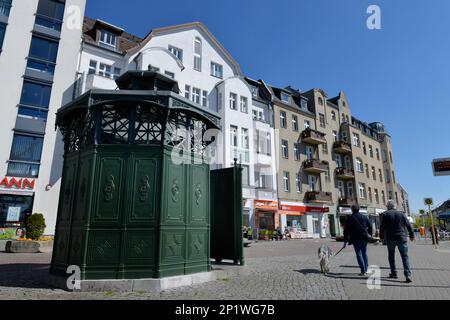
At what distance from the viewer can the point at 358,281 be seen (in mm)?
7098

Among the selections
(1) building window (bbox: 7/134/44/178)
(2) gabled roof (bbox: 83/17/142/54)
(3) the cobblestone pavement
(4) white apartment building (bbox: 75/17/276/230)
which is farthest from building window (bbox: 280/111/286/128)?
(3) the cobblestone pavement

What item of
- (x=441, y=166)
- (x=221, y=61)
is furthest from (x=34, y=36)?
(x=441, y=166)

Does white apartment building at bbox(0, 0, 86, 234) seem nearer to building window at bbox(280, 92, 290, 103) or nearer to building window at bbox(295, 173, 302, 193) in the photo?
building window at bbox(280, 92, 290, 103)

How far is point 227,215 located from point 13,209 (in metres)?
17.1

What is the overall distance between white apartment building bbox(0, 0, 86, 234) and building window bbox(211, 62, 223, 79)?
12153mm

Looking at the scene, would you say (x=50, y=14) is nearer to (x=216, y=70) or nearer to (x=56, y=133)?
(x=56, y=133)

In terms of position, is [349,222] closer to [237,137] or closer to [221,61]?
[237,137]

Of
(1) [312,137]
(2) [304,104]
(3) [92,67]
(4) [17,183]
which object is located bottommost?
(4) [17,183]

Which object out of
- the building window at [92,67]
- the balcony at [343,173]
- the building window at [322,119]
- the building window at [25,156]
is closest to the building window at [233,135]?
the building window at [92,67]

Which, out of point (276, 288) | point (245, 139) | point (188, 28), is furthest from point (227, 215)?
point (188, 28)

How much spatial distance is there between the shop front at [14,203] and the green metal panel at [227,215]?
1581 centimetres

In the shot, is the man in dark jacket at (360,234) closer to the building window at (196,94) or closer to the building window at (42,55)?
the building window at (196,94)

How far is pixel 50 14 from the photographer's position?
23.7 meters

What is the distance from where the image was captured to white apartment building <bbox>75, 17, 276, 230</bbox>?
23969 millimetres
